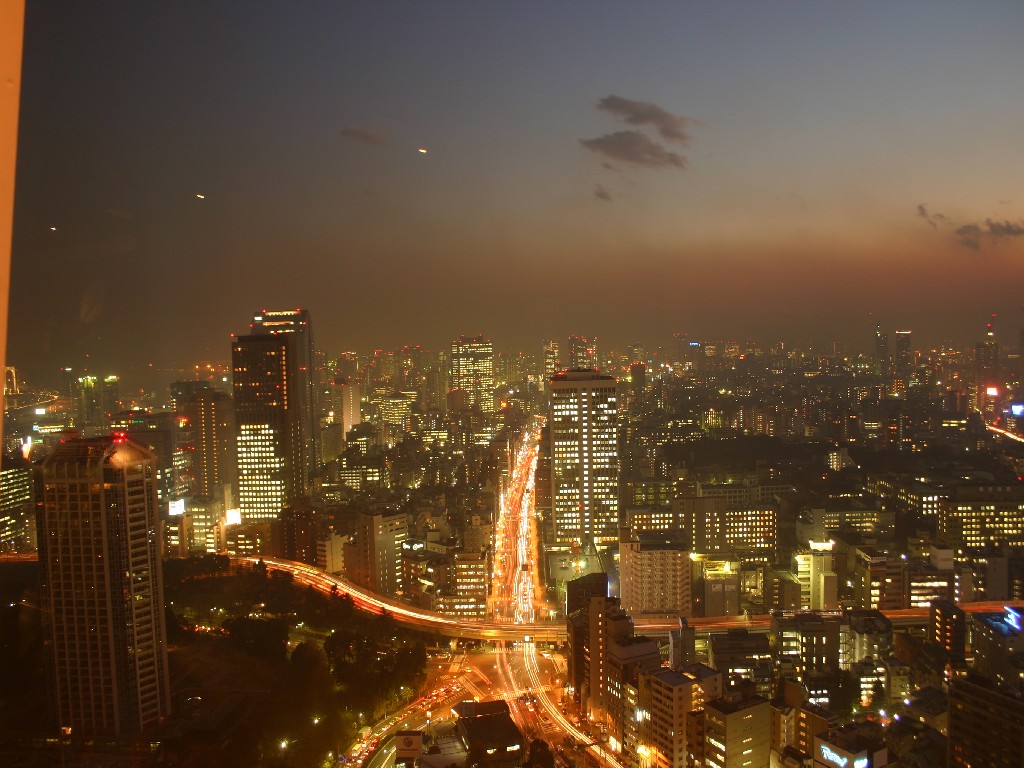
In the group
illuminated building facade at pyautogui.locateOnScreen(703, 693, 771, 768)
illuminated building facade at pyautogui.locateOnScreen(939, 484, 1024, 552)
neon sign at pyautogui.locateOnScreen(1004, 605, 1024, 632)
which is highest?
illuminated building facade at pyautogui.locateOnScreen(939, 484, 1024, 552)

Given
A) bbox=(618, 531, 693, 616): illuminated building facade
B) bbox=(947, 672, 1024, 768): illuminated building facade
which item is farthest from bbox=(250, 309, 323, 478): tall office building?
bbox=(947, 672, 1024, 768): illuminated building facade

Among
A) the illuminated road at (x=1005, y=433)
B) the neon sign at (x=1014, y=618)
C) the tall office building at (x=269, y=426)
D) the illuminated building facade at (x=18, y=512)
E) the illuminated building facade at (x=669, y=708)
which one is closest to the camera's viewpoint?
the illuminated building facade at (x=18, y=512)

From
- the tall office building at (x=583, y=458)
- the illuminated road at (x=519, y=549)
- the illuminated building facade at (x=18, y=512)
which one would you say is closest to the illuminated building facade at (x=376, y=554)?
the illuminated road at (x=519, y=549)

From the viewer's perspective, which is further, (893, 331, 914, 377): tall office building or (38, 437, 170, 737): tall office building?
(893, 331, 914, 377): tall office building

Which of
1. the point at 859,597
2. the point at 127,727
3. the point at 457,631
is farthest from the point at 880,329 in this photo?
the point at 127,727

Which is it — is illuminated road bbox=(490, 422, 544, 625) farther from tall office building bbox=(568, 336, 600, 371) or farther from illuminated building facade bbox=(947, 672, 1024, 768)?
illuminated building facade bbox=(947, 672, 1024, 768)

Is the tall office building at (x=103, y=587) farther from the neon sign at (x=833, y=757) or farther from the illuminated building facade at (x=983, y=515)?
the illuminated building facade at (x=983, y=515)
